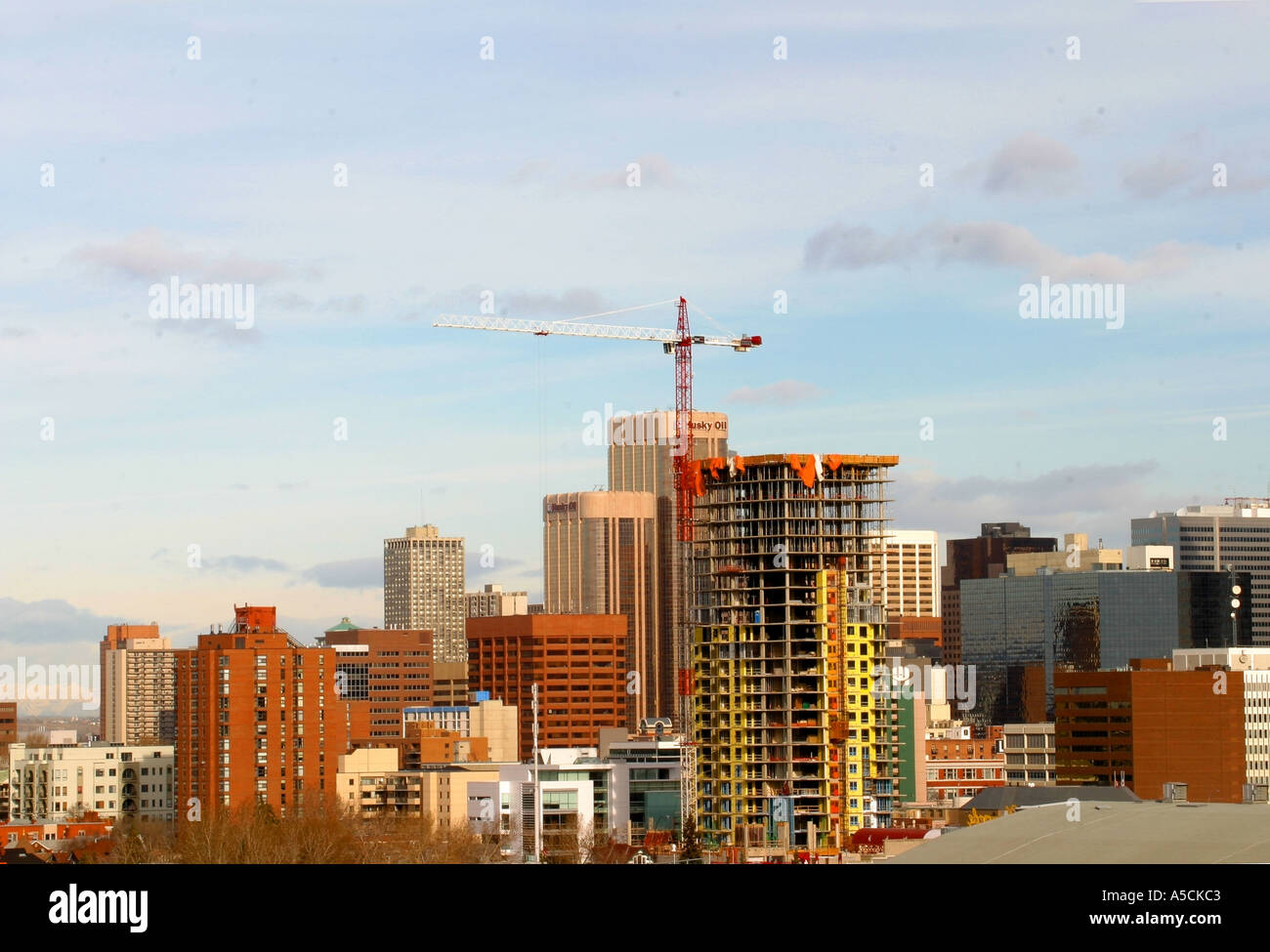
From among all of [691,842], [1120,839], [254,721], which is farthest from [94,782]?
[1120,839]

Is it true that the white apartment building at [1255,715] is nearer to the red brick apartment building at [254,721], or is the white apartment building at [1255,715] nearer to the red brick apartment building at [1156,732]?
the red brick apartment building at [1156,732]

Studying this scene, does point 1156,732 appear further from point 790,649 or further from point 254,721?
point 254,721

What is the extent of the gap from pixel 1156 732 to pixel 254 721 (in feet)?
206

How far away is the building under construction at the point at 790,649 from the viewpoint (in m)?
115

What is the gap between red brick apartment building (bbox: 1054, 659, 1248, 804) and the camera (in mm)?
132625

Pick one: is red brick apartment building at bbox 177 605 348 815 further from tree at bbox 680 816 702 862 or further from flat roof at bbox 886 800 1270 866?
flat roof at bbox 886 800 1270 866

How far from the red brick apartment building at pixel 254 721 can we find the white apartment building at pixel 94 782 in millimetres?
7604

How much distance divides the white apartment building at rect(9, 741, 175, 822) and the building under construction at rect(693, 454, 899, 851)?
4403cm

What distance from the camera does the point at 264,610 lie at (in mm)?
139000

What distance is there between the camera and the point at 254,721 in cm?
13238

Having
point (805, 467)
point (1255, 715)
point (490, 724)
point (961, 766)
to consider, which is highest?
point (805, 467)

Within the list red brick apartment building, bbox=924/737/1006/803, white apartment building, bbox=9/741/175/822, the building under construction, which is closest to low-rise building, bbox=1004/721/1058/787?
red brick apartment building, bbox=924/737/1006/803
